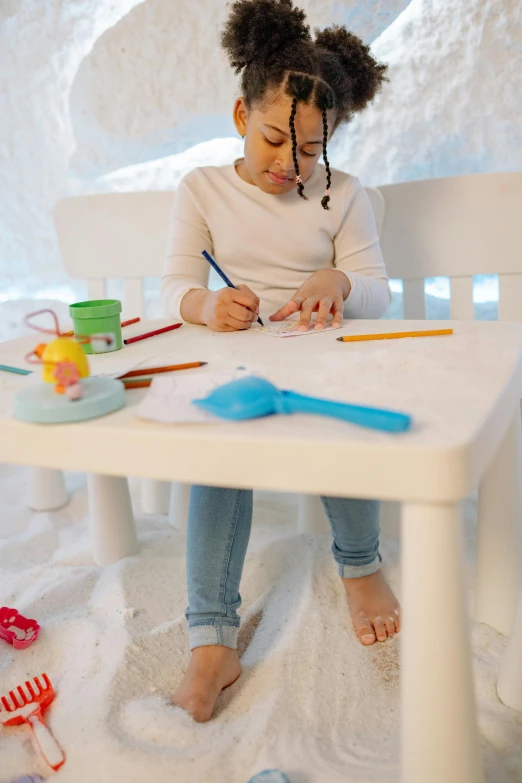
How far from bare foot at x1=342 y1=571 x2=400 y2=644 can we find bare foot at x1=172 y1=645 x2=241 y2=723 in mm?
168

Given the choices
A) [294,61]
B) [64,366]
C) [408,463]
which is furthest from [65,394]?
[294,61]

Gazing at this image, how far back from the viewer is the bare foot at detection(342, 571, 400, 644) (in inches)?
35.9

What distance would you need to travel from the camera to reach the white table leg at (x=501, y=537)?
2.60ft

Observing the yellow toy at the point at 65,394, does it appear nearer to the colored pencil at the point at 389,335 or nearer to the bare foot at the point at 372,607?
the colored pencil at the point at 389,335

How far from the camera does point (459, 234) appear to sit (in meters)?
1.24

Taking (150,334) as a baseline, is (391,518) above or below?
below

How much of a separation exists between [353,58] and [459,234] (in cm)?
Answer: 33

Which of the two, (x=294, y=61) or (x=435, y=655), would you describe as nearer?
(x=435, y=655)

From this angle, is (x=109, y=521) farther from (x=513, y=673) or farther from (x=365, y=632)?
(x=513, y=673)

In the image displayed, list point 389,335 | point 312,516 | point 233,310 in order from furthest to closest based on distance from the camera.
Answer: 1. point 312,516
2. point 233,310
3. point 389,335

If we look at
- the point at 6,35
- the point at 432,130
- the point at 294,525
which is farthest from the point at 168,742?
the point at 6,35

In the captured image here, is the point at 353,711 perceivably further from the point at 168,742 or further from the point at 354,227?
the point at 354,227

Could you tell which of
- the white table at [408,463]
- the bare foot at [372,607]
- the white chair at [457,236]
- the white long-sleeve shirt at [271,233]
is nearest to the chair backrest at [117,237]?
the white long-sleeve shirt at [271,233]

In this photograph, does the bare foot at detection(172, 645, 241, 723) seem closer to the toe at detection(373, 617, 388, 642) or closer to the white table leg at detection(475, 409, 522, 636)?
the toe at detection(373, 617, 388, 642)
